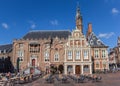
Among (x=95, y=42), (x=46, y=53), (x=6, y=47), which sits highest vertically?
(x=95, y=42)

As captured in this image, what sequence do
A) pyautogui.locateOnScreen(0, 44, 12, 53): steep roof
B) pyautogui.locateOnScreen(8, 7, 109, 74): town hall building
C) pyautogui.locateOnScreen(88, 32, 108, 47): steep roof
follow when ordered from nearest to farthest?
1. pyautogui.locateOnScreen(8, 7, 109, 74): town hall building
2. pyautogui.locateOnScreen(88, 32, 108, 47): steep roof
3. pyautogui.locateOnScreen(0, 44, 12, 53): steep roof

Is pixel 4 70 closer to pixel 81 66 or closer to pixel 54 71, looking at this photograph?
pixel 54 71

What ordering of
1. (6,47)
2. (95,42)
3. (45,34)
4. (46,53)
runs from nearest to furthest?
(46,53) < (95,42) < (45,34) < (6,47)

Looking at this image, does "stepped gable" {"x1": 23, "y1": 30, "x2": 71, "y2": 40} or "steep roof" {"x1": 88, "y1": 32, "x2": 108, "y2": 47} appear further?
"stepped gable" {"x1": 23, "y1": 30, "x2": 71, "y2": 40}

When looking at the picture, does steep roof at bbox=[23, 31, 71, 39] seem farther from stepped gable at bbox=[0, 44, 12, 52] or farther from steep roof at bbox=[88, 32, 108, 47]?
stepped gable at bbox=[0, 44, 12, 52]

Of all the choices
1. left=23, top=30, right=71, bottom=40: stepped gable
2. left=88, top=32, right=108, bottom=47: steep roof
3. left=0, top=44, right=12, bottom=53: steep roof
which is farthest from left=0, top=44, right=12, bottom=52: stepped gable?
left=88, top=32, right=108, bottom=47: steep roof

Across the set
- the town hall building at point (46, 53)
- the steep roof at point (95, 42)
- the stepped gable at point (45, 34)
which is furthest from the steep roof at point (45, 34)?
the steep roof at point (95, 42)

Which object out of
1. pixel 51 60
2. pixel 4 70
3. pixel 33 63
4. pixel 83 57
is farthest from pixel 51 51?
pixel 4 70

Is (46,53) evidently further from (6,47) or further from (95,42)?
(6,47)

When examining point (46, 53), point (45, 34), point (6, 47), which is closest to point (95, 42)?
point (46, 53)

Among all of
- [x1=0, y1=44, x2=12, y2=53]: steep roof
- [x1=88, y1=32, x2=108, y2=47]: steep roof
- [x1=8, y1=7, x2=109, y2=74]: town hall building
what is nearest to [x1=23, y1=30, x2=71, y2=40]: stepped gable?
[x1=8, y1=7, x2=109, y2=74]: town hall building

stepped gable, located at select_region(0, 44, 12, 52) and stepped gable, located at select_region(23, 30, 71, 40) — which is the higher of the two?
stepped gable, located at select_region(23, 30, 71, 40)

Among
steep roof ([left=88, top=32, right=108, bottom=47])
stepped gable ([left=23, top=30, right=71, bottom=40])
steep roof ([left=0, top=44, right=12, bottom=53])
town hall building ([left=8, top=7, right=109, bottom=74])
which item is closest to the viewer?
town hall building ([left=8, top=7, right=109, bottom=74])

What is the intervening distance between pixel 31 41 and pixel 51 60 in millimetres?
8469
